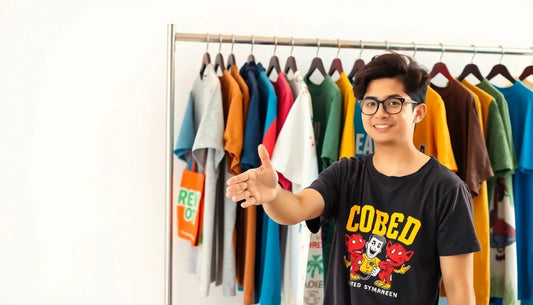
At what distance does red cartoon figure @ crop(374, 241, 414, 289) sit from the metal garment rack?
0.80 m

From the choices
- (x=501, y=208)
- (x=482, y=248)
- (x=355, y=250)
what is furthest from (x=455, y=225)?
(x=501, y=208)

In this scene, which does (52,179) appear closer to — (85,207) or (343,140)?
(85,207)

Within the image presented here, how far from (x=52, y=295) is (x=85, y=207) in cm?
43

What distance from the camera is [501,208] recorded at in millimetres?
2086

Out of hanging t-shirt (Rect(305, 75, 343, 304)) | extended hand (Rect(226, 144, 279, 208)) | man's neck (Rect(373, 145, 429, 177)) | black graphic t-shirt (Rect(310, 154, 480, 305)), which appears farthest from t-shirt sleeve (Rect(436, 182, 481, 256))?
hanging t-shirt (Rect(305, 75, 343, 304))

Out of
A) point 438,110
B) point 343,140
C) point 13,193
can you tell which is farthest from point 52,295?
point 438,110

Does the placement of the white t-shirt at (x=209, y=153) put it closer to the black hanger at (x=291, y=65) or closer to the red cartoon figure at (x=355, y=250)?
the black hanger at (x=291, y=65)

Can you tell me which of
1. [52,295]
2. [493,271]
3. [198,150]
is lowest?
[52,295]

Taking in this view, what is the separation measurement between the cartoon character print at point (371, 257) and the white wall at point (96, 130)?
132cm

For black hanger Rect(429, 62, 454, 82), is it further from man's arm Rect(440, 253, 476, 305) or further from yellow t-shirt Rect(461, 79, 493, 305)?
man's arm Rect(440, 253, 476, 305)

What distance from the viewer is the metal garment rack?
74.0 inches

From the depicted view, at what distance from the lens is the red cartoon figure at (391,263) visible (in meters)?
1.31

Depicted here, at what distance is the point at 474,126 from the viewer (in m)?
1.97

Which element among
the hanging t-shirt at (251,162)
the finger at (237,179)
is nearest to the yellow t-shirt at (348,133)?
the hanging t-shirt at (251,162)
